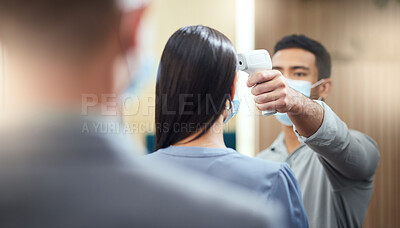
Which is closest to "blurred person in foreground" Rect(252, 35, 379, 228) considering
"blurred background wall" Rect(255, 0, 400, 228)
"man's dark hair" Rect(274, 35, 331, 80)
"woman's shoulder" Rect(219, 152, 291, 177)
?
"man's dark hair" Rect(274, 35, 331, 80)

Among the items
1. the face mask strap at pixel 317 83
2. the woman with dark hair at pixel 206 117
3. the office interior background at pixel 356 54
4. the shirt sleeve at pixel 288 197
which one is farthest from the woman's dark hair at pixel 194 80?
the office interior background at pixel 356 54

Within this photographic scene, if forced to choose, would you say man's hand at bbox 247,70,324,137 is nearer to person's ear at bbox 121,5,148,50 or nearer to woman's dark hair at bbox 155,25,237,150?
woman's dark hair at bbox 155,25,237,150

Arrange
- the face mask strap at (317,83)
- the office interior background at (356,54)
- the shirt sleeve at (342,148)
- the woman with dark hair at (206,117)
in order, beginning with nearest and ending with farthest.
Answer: the woman with dark hair at (206,117) < the shirt sleeve at (342,148) < the face mask strap at (317,83) < the office interior background at (356,54)

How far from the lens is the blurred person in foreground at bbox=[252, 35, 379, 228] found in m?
0.70

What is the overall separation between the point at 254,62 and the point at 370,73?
1247 mm

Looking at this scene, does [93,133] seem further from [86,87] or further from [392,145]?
[392,145]

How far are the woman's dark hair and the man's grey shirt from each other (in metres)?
0.23

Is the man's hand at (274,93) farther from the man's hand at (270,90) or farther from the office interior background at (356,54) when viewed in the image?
the office interior background at (356,54)

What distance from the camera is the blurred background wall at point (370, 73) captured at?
5.59 ft

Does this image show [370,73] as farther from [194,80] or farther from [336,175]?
[194,80]

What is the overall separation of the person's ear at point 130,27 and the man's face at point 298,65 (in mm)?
745

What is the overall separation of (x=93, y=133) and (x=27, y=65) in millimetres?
154

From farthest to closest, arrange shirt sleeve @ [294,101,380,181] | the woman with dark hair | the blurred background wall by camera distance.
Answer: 1. the blurred background wall
2. shirt sleeve @ [294,101,380,181]
3. the woman with dark hair

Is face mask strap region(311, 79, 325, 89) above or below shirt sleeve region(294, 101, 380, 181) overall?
above
